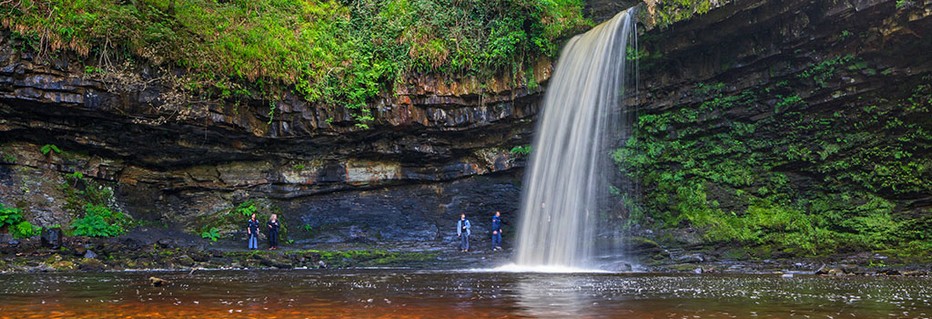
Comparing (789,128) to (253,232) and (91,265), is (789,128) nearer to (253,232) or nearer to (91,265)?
(253,232)

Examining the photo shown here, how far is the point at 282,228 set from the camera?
20547 millimetres

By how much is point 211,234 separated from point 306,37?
708 centimetres

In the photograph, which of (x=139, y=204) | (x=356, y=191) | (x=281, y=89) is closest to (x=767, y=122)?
(x=356, y=191)

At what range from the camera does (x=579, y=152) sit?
1842 cm

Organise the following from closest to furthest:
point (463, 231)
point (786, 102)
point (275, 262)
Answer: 1. point (275, 262)
2. point (786, 102)
3. point (463, 231)

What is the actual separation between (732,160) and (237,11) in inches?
641

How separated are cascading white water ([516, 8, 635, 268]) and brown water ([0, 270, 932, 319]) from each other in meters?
8.07

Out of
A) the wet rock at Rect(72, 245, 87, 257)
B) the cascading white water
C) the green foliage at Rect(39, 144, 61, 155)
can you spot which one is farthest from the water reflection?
the green foliage at Rect(39, 144, 61, 155)

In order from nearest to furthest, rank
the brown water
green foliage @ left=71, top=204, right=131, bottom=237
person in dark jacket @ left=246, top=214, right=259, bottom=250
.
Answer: the brown water
green foliage @ left=71, top=204, right=131, bottom=237
person in dark jacket @ left=246, top=214, right=259, bottom=250

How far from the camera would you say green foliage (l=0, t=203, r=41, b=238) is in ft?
54.6

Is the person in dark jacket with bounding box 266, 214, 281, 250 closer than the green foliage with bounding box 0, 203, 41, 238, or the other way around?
the green foliage with bounding box 0, 203, 41, 238

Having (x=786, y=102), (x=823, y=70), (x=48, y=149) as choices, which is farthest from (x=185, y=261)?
(x=823, y=70)

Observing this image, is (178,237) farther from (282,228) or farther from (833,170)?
(833,170)

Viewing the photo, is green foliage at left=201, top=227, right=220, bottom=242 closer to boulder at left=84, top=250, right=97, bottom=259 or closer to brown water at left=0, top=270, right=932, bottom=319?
boulder at left=84, top=250, right=97, bottom=259
